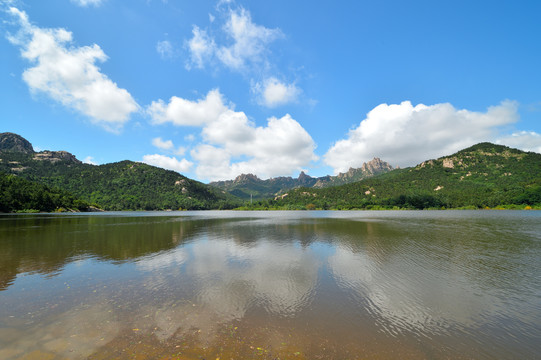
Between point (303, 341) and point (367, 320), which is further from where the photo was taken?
point (367, 320)

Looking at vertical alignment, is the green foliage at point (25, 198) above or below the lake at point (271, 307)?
above

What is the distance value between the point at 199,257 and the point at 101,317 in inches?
558

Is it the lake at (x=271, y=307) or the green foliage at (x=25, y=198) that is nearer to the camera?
the lake at (x=271, y=307)

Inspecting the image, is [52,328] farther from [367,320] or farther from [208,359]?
[367,320]

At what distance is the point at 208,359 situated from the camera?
7.68 metres

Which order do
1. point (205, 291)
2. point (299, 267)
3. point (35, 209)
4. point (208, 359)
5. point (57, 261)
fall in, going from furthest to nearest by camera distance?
1. point (35, 209)
2. point (57, 261)
3. point (299, 267)
4. point (205, 291)
5. point (208, 359)

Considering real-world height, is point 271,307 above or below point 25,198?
below

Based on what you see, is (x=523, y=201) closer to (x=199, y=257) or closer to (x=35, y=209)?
(x=199, y=257)

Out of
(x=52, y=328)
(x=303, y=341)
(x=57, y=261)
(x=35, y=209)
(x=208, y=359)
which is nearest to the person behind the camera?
(x=208, y=359)

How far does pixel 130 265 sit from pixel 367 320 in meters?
20.9

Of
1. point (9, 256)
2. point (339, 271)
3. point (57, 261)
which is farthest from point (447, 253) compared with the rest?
point (9, 256)

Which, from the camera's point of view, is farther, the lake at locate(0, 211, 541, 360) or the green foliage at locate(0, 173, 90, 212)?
the green foliage at locate(0, 173, 90, 212)

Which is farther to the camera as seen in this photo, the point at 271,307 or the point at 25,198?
the point at 25,198

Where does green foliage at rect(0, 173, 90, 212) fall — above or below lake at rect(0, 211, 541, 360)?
above
